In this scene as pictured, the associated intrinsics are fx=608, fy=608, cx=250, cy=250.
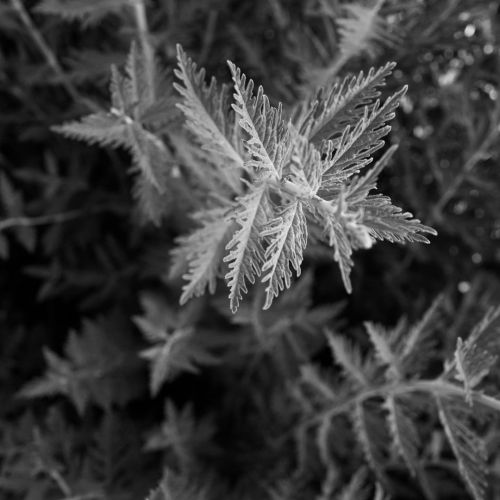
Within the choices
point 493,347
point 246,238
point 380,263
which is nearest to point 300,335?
point 380,263

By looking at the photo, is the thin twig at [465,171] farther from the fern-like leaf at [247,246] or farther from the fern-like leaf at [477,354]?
the fern-like leaf at [247,246]

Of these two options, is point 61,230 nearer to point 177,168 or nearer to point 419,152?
point 177,168

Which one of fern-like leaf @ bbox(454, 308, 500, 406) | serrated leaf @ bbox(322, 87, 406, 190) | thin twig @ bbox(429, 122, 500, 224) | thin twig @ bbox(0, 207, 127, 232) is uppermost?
thin twig @ bbox(429, 122, 500, 224)

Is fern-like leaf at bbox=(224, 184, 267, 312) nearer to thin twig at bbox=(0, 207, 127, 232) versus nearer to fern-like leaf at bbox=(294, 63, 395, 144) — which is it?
fern-like leaf at bbox=(294, 63, 395, 144)

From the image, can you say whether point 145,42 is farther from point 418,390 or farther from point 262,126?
→ point 418,390

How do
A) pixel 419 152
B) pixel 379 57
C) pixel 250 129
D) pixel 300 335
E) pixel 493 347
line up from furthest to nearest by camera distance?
pixel 419 152
pixel 300 335
pixel 379 57
pixel 493 347
pixel 250 129

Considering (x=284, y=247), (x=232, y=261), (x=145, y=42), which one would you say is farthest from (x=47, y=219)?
(x=284, y=247)

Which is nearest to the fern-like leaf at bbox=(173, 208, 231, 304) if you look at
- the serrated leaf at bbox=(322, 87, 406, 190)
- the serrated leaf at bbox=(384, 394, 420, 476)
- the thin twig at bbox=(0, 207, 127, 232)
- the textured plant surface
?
the textured plant surface

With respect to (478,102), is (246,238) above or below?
below
